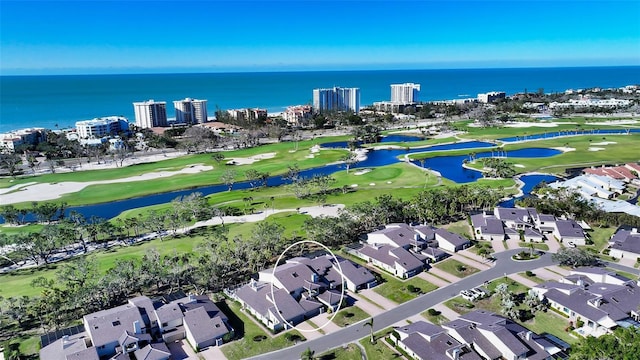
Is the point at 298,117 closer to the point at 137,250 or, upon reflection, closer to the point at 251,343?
the point at 137,250

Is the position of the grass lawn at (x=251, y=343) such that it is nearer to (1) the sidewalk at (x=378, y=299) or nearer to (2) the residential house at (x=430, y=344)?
(2) the residential house at (x=430, y=344)

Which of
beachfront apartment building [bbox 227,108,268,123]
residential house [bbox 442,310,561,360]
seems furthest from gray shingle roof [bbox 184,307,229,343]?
beachfront apartment building [bbox 227,108,268,123]

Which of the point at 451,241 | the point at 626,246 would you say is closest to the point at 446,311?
the point at 451,241

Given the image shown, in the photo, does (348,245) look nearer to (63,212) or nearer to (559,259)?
(559,259)

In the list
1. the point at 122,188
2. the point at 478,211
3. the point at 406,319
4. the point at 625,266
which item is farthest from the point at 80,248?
the point at 625,266

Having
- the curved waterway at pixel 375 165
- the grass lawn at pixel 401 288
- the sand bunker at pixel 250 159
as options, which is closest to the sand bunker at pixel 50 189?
the curved waterway at pixel 375 165

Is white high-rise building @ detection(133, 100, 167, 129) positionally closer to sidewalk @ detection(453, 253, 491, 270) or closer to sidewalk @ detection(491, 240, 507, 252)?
sidewalk @ detection(453, 253, 491, 270)
